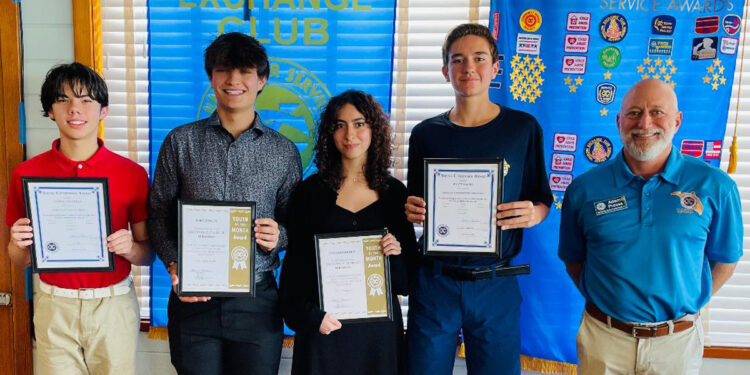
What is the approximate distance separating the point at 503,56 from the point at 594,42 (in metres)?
0.46

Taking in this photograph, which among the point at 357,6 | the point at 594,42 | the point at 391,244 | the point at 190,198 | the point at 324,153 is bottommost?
the point at 391,244

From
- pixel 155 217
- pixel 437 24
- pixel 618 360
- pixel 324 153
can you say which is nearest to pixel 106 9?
pixel 155 217

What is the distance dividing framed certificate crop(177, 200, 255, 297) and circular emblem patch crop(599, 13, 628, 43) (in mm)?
1938

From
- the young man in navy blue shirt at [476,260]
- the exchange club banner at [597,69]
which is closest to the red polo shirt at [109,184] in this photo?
the young man in navy blue shirt at [476,260]

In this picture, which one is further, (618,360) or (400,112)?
(400,112)

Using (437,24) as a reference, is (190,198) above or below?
below

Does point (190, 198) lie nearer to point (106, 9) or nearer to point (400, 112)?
point (400, 112)

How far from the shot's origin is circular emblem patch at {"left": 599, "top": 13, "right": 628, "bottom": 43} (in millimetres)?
2352

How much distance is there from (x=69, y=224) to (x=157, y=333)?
1077mm

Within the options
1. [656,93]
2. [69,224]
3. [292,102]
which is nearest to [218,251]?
[69,224]

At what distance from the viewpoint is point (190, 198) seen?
186 cm

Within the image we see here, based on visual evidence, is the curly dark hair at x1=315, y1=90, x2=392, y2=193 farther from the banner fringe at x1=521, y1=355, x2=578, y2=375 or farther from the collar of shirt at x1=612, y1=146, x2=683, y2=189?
the banner fringe at x1=521, y1=355, x2=578, y2=375

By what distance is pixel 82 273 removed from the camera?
1.97m

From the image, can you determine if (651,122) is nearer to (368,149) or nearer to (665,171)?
(665,171)
